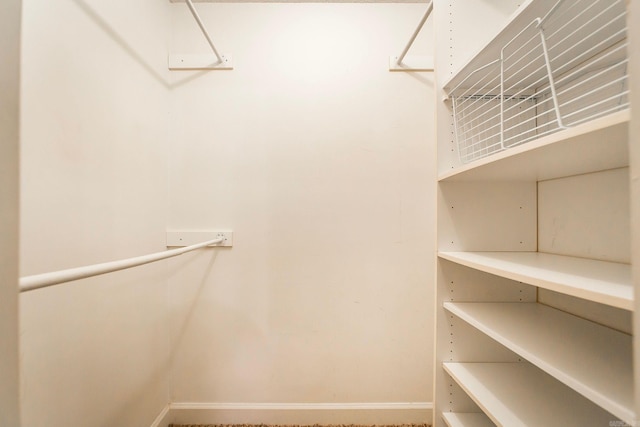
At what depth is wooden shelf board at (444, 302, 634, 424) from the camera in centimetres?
46

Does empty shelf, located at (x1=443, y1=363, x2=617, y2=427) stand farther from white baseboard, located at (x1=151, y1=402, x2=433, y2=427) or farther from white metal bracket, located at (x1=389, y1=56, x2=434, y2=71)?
white metal bracket, located at (x1=389, y1=56, x2=434, y2=71)

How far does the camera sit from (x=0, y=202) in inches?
11.2

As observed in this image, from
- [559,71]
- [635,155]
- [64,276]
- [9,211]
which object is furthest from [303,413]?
[559,71]

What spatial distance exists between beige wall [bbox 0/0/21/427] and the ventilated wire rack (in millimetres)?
886

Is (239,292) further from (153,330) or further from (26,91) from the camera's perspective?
(26,91)

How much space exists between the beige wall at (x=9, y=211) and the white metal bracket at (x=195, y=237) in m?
0.94

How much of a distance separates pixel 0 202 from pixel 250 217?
3.16 ft

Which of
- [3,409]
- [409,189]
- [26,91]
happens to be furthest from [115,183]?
[409,189]

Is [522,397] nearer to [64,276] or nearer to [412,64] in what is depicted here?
[64,276]

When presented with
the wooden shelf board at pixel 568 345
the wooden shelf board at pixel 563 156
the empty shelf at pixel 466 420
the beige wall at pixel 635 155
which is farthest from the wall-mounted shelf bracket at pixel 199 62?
the empty shelf at pixel 466 420

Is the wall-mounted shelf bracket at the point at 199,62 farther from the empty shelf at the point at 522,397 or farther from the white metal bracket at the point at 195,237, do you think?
the empty shelf at the point at 522,397

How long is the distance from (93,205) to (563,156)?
1.45 metres

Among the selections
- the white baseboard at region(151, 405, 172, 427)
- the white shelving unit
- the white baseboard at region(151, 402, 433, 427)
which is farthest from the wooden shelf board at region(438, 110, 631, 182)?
the white baseboard at region(151, 405, 172, 427)

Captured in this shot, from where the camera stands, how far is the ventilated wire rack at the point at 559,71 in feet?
1.82
